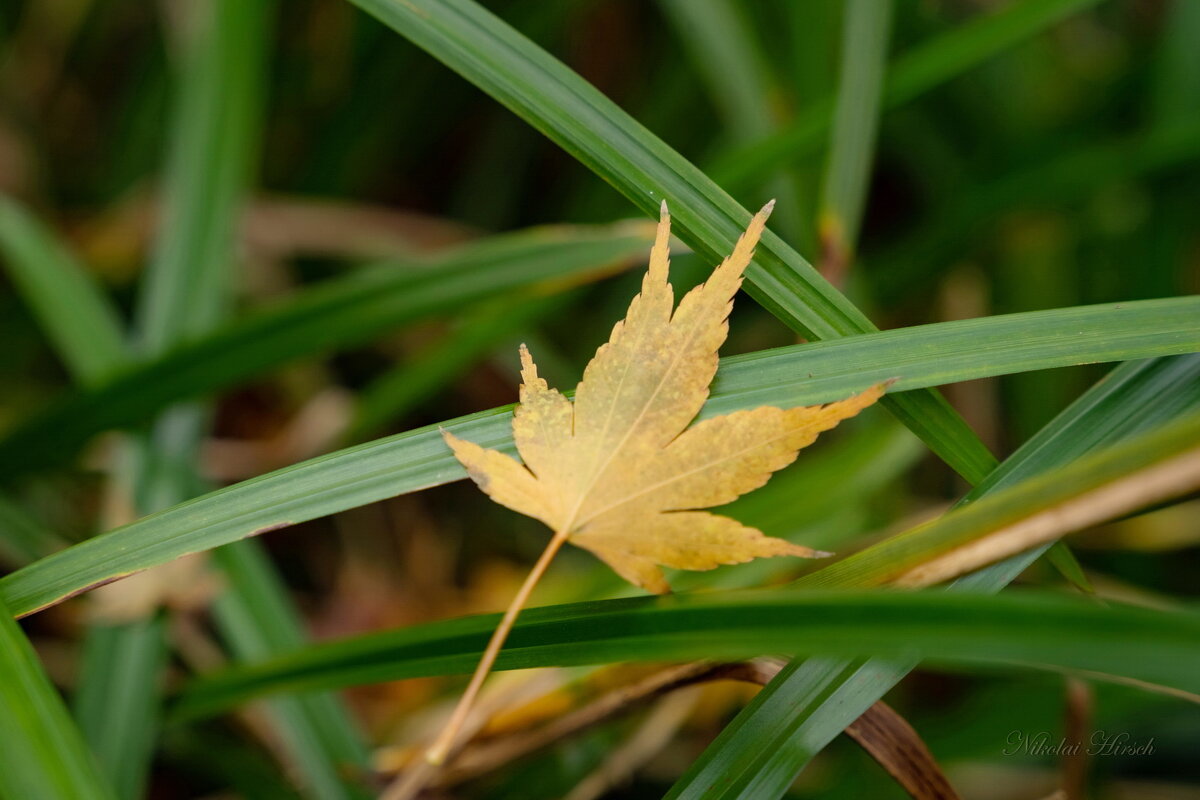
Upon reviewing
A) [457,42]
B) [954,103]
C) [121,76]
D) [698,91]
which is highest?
[121,76]

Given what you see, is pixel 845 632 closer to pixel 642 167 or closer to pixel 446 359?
pixel 642 167


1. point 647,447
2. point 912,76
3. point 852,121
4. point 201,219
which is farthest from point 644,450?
point 201,219

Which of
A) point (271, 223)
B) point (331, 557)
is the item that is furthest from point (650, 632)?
point (271, 223)

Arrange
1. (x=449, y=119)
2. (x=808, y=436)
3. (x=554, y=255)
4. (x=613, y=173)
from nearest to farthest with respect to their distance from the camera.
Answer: (x=808, y=436) → (x=613, y=173) → (x=554, y=255) → (x=449, y=119)

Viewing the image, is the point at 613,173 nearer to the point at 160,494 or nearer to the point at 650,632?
the point at 650,632

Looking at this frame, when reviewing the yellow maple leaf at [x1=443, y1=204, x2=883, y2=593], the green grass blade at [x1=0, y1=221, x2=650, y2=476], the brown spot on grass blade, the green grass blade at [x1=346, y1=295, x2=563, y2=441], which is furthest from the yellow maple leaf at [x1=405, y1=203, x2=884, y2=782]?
the green grass blade at [x1=346, y1=295, x2=563, y2=441]

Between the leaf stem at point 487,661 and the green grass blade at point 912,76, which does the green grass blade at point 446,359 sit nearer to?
the green grass blade at point 912,76
